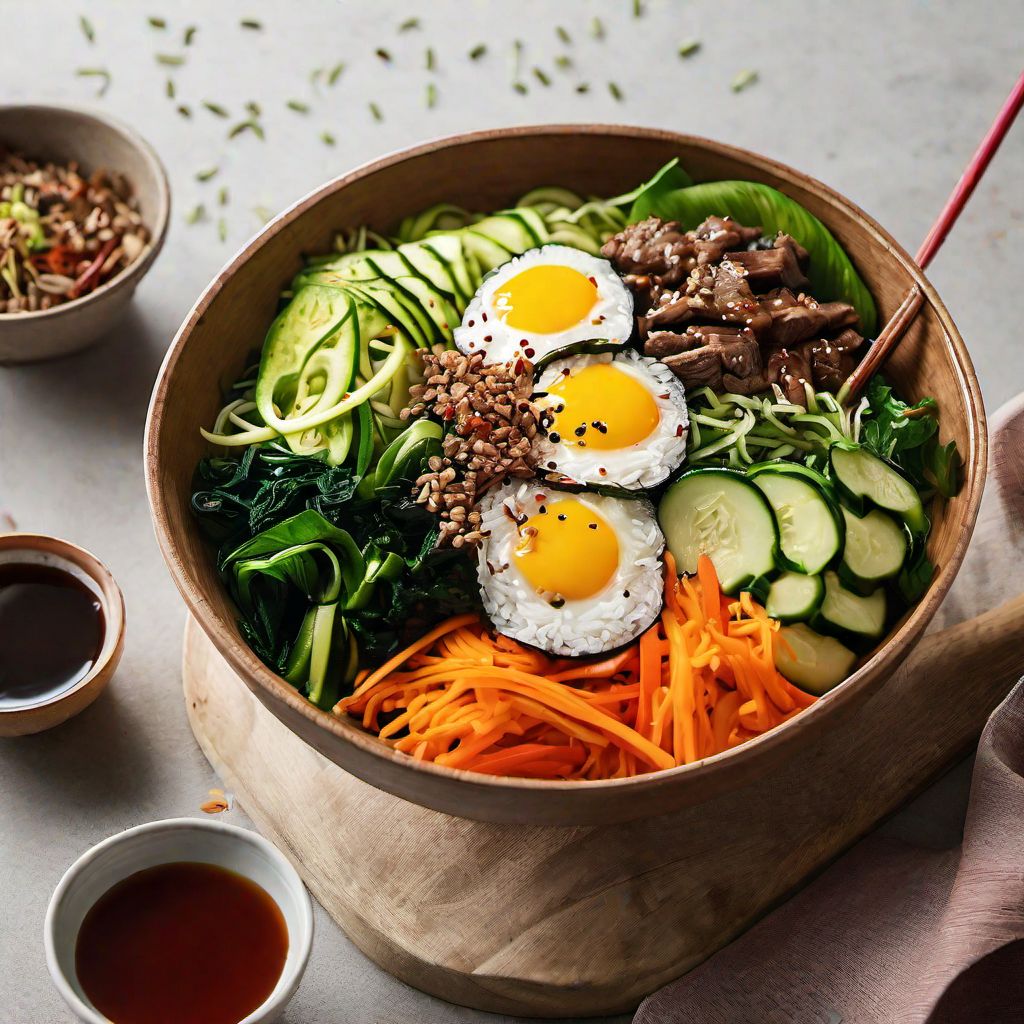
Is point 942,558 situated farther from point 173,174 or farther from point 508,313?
point 173,174

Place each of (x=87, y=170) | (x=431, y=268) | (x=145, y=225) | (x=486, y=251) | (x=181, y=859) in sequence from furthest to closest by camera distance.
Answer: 1. (x=87, y=170)
2. (x=145, y=225)
3. (x=486, y=251)
4. (x=431, y=268)
5. (x=181, y=859)

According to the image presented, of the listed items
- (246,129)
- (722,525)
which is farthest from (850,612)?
(246,129)

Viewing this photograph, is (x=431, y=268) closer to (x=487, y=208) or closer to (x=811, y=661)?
(x=487, y=208)

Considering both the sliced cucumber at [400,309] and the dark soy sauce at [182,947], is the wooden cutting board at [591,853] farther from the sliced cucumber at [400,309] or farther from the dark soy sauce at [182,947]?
the sliced cucumber at [400,309]

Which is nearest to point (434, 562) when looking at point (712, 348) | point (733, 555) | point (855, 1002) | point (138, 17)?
point (733, 555)

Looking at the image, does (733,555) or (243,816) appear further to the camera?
(243,816)

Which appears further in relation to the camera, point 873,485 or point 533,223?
point 533,223
